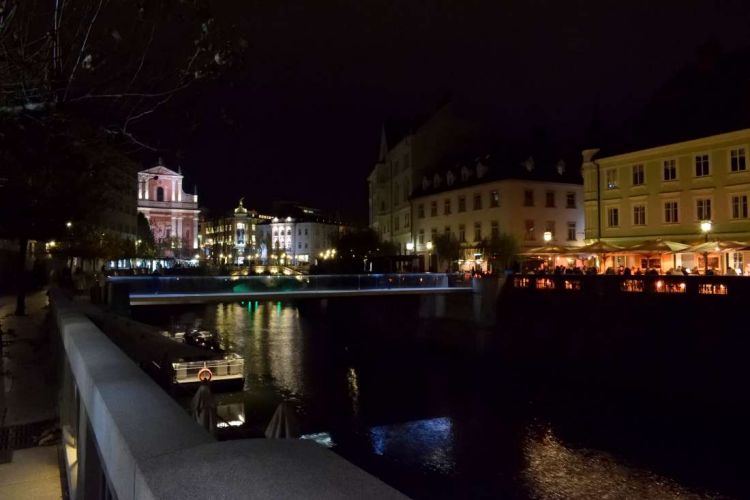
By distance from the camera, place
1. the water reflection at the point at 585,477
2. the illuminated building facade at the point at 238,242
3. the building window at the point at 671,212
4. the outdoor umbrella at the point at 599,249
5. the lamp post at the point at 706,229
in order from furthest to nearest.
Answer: the illuminated building facade at the point at 238,242, the building window at the point at 671,212, the outdoor umbrella at the point at 599,249, the lamp post at the point at 706,229, the water reflection at the point at 585,477

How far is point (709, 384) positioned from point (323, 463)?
27305mm

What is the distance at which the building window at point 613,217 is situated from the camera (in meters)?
44.5

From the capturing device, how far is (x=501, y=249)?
172 ft

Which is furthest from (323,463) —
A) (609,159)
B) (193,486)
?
(609,159)

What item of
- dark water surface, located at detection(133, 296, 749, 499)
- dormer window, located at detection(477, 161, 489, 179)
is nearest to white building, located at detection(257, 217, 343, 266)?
dormer window, located at detection(477, 161, 489, 179)

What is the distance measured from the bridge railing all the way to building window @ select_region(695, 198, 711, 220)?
602 inches

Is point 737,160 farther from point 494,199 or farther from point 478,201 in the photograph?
point 478,201

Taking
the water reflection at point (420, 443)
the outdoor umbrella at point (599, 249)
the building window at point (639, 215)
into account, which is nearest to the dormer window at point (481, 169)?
the building window at point (639, 215)

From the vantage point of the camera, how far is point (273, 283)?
38.0 meters

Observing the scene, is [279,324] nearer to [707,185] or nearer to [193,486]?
[707,185]

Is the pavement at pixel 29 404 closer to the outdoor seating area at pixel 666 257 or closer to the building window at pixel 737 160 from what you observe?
the outdoor seating area at pixel 666 257

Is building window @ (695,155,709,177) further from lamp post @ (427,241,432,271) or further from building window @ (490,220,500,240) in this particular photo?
lamp post @ (427,241,432,271)

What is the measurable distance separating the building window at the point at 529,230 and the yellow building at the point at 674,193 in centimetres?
916

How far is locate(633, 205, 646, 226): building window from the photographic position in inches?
1678
